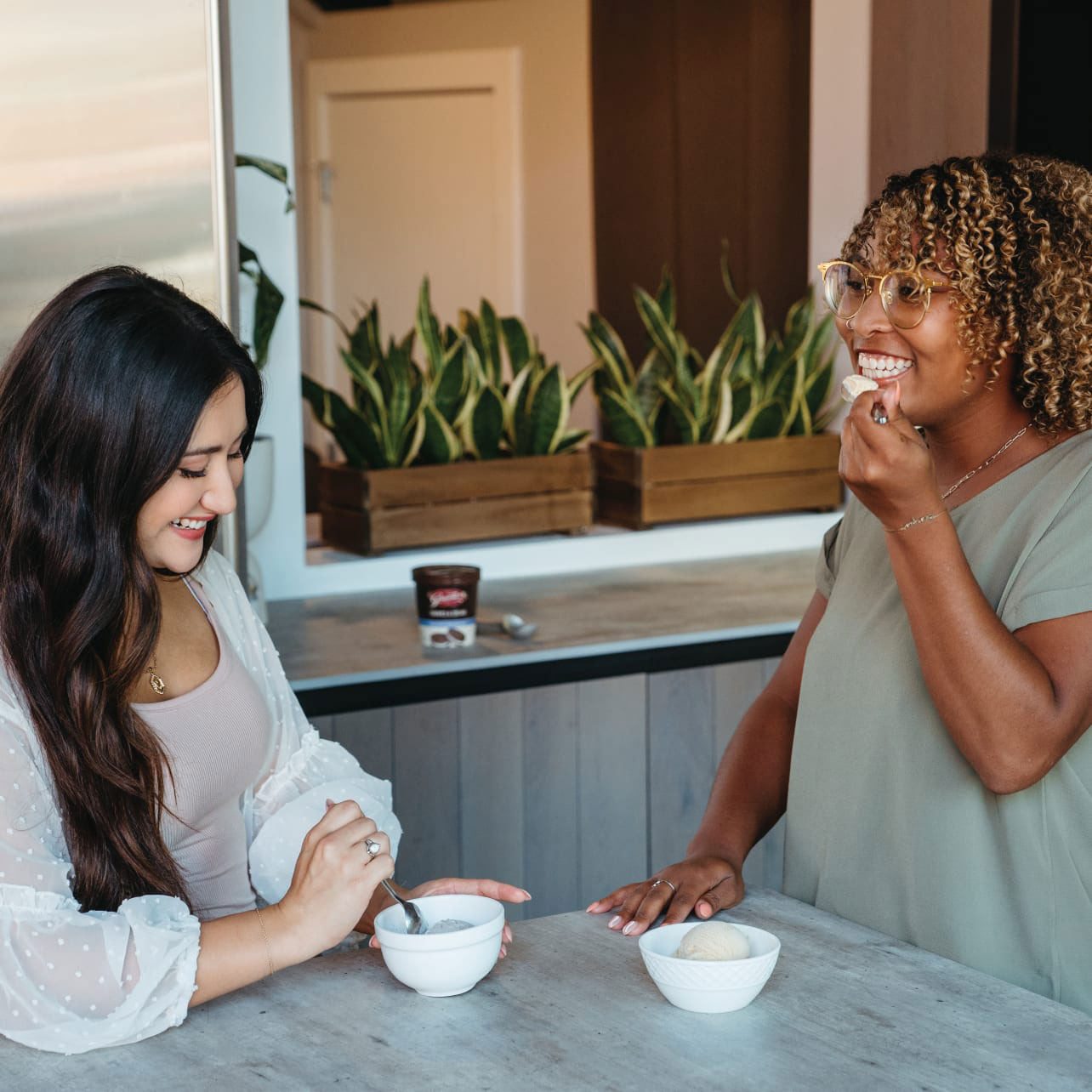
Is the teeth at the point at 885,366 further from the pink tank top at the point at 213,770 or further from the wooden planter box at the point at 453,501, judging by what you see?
the wooden planter box at the point at 453,501

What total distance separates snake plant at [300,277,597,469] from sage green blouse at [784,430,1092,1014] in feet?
5.43

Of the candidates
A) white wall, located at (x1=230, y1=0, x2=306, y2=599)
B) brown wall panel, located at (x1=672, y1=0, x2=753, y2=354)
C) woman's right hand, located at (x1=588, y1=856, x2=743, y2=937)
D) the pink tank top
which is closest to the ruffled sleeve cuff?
the pink tank top

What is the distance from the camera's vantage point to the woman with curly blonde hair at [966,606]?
4.22 feet

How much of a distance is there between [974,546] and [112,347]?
2.73 feet

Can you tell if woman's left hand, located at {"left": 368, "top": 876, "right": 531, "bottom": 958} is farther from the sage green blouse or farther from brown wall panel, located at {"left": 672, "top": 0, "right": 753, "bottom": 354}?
brown wall panel, located at {"left": 672, "top": 0, "right": 753, "bottom": 354}

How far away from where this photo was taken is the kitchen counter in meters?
2.38

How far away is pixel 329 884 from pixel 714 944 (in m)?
0.32

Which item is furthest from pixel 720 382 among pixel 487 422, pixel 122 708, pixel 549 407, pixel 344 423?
pixel 122 708

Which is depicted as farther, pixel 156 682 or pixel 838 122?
pixel 838 122

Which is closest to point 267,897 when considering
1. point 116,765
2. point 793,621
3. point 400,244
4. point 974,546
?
point 116,765

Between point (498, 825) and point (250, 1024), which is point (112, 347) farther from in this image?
point (498, 825)

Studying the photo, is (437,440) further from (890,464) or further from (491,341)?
(890,464)

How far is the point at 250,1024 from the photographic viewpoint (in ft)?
3.78

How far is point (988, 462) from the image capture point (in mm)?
1475
